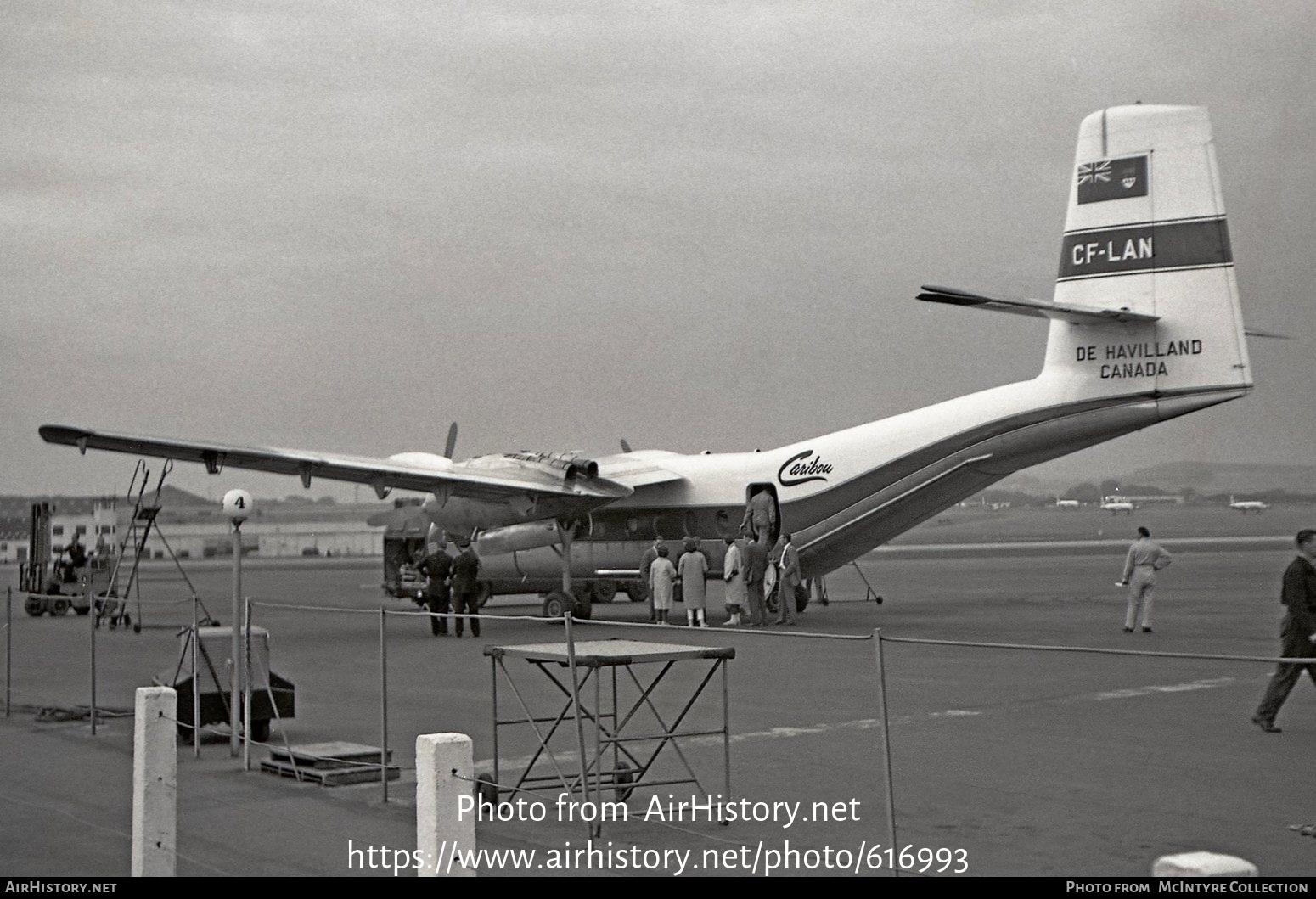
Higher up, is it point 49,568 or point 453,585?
point 49,568

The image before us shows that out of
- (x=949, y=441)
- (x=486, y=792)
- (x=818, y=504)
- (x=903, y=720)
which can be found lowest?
(x=486, y=792)

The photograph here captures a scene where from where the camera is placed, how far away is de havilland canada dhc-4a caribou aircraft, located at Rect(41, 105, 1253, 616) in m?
21.3

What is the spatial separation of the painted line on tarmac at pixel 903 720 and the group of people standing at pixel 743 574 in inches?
447

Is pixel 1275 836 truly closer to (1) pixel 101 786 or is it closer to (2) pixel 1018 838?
(2) pixel 1018 838

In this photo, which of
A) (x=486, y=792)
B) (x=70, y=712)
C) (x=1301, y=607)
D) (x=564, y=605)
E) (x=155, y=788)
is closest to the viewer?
(x=155, y=788)

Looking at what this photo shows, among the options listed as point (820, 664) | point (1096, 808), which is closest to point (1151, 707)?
point (1096, 808)

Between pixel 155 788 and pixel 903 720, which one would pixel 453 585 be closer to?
pixel 903 720

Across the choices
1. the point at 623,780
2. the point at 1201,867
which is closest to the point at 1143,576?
the point at 623,780

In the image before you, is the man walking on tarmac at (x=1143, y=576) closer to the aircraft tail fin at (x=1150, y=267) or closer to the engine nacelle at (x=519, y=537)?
the aircraft tail fin at (x=1150, y=267)

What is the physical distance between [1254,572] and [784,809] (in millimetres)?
38593

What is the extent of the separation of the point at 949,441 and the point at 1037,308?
12.2 ft

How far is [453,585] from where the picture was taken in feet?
76.5

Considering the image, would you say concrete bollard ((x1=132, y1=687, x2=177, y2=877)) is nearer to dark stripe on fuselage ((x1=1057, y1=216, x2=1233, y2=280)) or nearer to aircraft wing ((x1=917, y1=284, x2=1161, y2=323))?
aircraft wing ((x1=917, y1=284, x2=1161, y2=323))

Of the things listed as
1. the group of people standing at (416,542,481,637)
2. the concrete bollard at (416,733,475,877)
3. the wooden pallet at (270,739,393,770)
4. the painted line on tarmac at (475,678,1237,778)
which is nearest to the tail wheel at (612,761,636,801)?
the painted line on tarmac at (475,678,1237,778)
